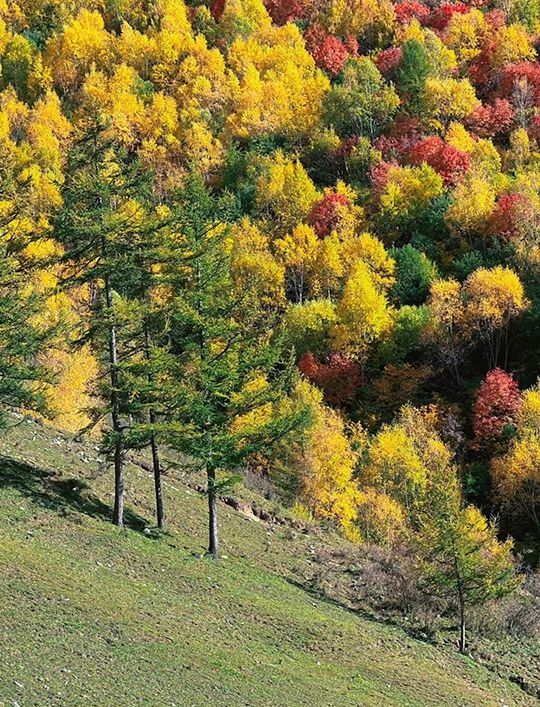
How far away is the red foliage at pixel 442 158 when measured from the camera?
7981 cm

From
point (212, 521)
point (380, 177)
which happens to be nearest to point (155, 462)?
point (212, 521)

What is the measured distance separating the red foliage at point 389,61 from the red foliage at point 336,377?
169 ft

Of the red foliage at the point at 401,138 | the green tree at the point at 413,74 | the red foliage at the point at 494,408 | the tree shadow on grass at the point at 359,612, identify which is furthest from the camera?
the green tree at the point at 413,74

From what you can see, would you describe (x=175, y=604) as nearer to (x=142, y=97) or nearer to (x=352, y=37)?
(x=142, y=97)

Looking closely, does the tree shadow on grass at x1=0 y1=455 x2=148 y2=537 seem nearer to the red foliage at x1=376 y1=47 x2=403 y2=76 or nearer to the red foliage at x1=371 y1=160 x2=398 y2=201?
the red foliage at x1=371 y1=160 x2=398 y2=201

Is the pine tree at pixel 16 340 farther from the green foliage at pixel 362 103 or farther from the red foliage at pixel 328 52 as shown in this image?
the red foliage at pixel 328 52

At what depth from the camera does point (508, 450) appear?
4838 centimetres

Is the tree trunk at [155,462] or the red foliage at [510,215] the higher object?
the red foliage at [510,215]

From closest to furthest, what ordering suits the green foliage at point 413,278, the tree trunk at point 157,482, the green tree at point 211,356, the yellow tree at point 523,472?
the green tree at point 211,356 < the tree trunk at point 157,482 < the yellow tree at point 523,472 < the green foliage at point 413,278

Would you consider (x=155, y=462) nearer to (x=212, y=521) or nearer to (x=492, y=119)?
(x=212, y=521)

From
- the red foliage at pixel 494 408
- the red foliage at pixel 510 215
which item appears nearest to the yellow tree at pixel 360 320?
the red foliage at pixel 494 408

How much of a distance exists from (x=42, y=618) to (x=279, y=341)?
12123 mm

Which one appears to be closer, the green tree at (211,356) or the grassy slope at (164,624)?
the grassy slope at (164,624)

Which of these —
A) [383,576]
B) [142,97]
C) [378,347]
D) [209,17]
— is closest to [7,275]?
[383,576]
